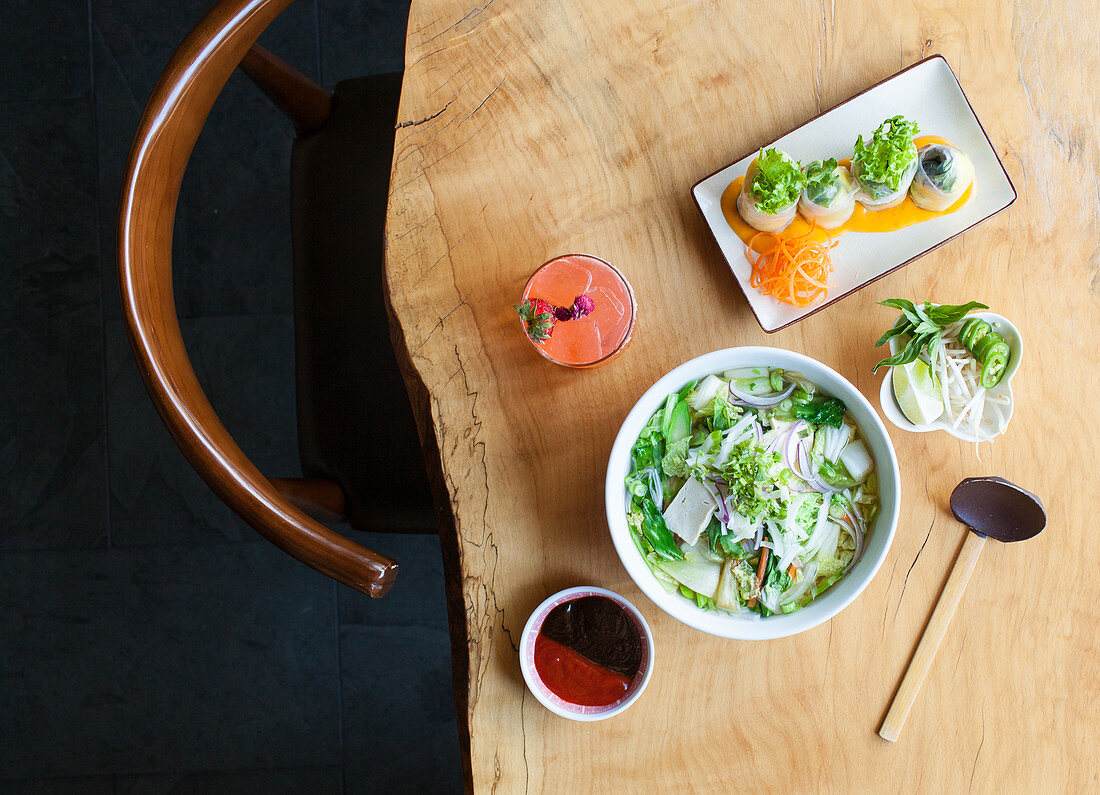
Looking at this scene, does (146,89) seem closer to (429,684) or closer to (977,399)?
(429,684)

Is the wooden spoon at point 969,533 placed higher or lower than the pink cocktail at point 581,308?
lower

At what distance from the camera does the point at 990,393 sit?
3.54 feet

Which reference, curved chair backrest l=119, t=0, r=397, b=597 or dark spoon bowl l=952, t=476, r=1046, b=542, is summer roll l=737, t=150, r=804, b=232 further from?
curved chair backrest l=119, t=0, r=397, b=597

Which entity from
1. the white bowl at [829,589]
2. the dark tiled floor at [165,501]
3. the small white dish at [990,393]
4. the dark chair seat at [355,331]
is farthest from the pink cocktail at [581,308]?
the dark tiled floor at [165,501]

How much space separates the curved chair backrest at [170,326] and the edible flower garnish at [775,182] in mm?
731

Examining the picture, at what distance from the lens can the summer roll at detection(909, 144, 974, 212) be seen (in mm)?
1063

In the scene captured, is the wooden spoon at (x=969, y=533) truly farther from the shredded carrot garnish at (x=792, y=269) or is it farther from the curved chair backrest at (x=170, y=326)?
the curved chair backrest at (x=170, y=326)

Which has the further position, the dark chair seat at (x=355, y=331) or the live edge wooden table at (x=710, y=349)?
the dark chair seat at (x=355, y=331)

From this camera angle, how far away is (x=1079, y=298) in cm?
114

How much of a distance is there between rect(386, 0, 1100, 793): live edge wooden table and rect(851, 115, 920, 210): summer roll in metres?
0.13

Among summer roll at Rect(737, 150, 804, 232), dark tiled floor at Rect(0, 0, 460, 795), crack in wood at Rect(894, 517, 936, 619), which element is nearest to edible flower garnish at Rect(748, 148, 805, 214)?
summer roll at Rect(737, 150, 804, 232)

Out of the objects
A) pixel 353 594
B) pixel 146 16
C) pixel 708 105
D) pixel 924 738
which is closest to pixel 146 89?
pixel 146 16

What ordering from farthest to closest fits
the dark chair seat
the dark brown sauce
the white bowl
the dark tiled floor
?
the dark tiled floor
the dark chair seat
the dark brown sauce
the white bowl

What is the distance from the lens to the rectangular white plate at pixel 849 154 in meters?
1.11
